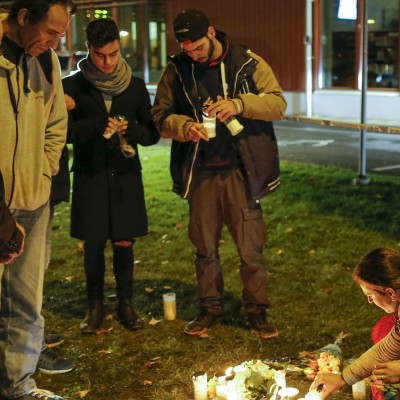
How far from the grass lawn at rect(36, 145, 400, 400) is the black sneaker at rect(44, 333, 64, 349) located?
0.07m

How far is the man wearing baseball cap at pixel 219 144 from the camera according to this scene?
17.1 feet

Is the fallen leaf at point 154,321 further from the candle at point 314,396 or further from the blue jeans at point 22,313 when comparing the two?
the candle at point 314,396

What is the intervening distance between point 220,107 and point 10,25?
1.48m

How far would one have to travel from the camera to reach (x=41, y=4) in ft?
13.4

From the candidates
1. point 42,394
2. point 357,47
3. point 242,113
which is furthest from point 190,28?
point 357,47

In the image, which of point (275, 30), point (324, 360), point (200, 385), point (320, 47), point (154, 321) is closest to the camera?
point (200, 385)

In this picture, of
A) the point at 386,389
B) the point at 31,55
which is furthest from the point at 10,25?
the point at 386,389

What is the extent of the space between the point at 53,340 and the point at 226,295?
1525mm

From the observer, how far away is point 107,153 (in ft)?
18.3

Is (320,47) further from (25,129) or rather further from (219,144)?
(25,129)

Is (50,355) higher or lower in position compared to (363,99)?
lower

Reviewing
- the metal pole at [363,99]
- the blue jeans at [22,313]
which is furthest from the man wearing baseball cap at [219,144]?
the metal pole at [363,99]

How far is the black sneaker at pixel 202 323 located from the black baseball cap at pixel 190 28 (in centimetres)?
194

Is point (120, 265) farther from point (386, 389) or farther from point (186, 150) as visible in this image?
point (386, 389)
